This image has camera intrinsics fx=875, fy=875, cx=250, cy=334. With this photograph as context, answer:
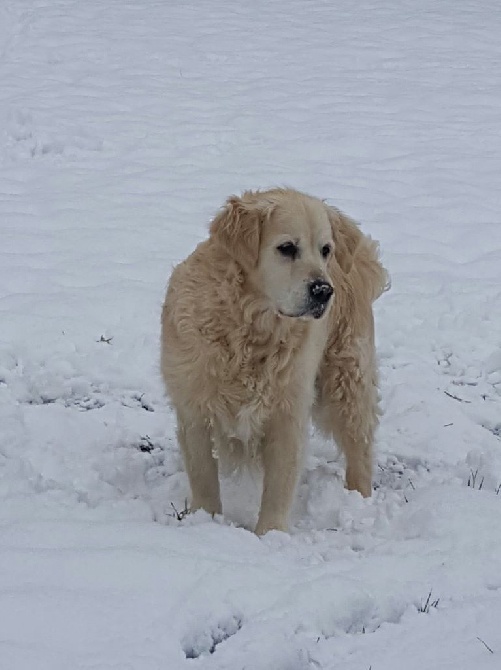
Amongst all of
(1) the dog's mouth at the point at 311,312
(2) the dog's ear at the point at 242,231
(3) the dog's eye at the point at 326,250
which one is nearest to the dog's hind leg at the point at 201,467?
(1) the dog's mouth at the point at 311,312

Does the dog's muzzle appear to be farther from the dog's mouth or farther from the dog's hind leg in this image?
the dog's hind leg

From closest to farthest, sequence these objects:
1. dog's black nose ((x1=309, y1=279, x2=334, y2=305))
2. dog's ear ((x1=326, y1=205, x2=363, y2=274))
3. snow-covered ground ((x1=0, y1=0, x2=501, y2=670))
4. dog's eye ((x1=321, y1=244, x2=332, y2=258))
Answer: snow-covered ground ((x1=0, y1=0, x2=501, y2=670)) < dog's black nose ((x1=309, y1=279, x2=334, y2=305)) < dog's eye ((x1=321, y1=244, x2=332, y2=258)) < dog's ear ((x1=326, y1=205, x2=363, y2=274))

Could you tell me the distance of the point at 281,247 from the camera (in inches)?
139

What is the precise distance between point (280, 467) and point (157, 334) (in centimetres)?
176

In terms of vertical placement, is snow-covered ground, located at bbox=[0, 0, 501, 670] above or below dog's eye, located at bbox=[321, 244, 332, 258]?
below

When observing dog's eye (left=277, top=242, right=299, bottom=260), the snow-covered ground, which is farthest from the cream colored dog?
the snow-covered ground

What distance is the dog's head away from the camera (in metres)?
3.44

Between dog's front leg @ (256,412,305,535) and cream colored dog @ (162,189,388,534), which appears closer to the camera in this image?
cream colored dog @ (162,189,388,534)

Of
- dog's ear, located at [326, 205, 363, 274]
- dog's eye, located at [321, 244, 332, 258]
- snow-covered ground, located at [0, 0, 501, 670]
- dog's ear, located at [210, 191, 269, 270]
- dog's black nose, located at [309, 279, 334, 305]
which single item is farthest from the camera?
dog's ear, located at [326, 205, 363, 274]

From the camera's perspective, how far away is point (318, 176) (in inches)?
316

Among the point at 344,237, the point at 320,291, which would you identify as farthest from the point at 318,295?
the point at 344,237

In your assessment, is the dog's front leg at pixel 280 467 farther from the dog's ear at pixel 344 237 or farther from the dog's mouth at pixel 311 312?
the dog's ear at pixel 344 237

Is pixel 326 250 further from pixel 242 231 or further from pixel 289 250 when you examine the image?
pixel 242 231

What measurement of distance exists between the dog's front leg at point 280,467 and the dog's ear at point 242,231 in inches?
26.8
